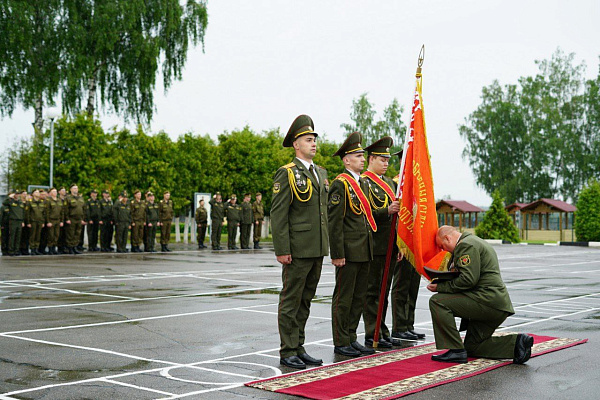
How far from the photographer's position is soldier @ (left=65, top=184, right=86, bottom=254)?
961 inches

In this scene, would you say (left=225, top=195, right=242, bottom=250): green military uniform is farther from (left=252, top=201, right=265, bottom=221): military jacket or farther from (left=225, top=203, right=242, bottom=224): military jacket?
(left=252, top=201, right=265, bottom=221): military jacket

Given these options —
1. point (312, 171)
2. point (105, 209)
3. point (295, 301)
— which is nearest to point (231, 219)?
point (105, 209)

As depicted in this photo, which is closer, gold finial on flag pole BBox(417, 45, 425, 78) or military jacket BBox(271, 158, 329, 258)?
military jacket BBox(271, 158, 329, 258)

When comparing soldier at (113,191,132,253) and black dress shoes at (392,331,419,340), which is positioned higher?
soldier at (113,191,132,253)

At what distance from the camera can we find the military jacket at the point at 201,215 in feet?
103

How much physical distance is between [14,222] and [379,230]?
58.0 feet

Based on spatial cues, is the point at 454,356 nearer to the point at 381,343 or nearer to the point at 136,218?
the point at 381,343

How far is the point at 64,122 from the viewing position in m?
29.9

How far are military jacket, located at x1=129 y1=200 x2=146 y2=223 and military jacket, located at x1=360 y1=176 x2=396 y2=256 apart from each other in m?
19.6

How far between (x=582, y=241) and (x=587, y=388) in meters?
39.9

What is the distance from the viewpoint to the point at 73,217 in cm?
2456

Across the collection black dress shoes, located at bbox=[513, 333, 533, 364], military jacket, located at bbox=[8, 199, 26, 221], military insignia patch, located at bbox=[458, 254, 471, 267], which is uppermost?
military jacket, located at bbox=[8, 199, 26, 221]

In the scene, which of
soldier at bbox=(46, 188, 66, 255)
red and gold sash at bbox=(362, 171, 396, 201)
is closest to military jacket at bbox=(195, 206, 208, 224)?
soldier at bbox=(46, 188, 66, 255)

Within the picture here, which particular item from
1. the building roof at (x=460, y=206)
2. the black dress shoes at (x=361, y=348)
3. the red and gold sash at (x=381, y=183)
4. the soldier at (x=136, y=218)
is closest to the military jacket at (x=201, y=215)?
the soldier at (x=136, y=218)
